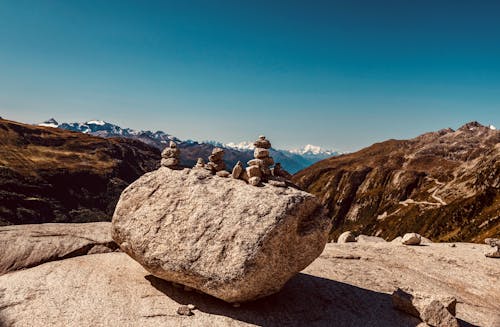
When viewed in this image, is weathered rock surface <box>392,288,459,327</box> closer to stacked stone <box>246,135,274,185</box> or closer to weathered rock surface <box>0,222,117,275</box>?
stacked stone <box>246,135,274,185</box>

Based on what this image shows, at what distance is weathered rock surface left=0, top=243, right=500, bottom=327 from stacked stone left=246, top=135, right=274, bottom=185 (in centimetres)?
844

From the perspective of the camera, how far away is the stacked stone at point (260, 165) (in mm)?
24614

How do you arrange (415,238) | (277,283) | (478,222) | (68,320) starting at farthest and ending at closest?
(478,222), (415,238), (277,283), (68,320)

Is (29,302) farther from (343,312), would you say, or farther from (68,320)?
(343,312)

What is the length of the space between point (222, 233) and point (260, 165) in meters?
5.98

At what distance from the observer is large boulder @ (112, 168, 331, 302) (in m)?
21.1

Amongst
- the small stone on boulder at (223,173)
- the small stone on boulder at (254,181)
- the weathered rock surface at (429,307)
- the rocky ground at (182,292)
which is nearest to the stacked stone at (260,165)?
the small stone on boulder at (254,181)

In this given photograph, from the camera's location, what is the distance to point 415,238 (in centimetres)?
4406

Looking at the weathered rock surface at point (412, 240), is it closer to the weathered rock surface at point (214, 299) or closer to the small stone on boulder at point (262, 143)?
the weathered rock surface at point (214, 299)

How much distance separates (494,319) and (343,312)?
37.3 ft

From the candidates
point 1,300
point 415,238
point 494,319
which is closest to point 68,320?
point 1,300

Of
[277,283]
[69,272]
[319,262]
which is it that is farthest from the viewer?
[319,262]

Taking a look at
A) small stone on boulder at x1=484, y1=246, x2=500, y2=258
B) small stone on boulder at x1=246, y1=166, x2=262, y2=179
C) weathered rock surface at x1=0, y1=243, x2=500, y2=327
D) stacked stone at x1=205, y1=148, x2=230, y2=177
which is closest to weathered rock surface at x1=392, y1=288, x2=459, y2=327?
weathered rock surface at x1=0, y1=243, x2=500, y2=327

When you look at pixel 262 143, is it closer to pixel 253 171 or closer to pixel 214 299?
pixel 253 171
